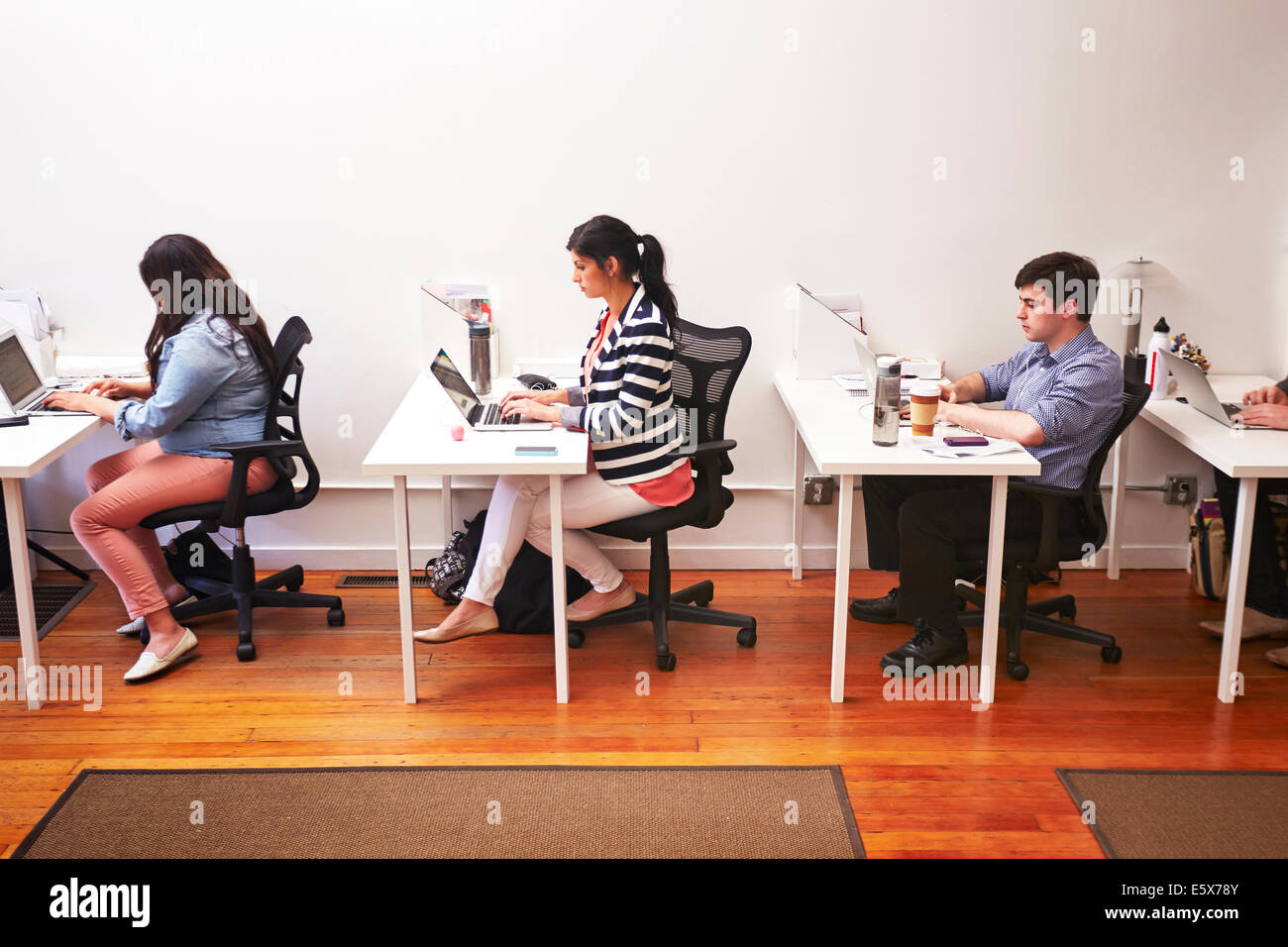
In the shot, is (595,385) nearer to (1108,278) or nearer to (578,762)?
(578,762)

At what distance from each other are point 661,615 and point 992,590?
106 centimetres

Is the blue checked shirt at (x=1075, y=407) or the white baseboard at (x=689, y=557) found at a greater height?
the blue checked shirt at (x=1075, y=407)

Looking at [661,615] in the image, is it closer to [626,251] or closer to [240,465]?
[626,251]

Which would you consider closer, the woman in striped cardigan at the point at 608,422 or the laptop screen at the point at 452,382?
the woman in striped cardigan at the point at 608,422

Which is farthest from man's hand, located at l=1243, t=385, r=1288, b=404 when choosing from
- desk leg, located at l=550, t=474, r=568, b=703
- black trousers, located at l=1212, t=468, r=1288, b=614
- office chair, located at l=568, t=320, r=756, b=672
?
desk leg, located at l=550, t=474, r=568, b=703

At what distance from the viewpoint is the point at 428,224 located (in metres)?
4.25

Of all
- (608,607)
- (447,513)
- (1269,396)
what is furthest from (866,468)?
(447,513)

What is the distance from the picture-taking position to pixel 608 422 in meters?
3.43

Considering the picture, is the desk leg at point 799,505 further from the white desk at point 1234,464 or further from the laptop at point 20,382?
the laptop at point 20,382

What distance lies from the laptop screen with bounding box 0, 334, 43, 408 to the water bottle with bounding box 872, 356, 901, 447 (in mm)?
2695

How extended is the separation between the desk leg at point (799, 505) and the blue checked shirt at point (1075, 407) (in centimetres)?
106

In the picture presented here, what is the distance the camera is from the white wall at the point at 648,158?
13.4 feet

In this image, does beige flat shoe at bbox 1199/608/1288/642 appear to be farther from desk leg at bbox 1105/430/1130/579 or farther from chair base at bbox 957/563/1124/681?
desk leg at bbox 1105/430/1130/579

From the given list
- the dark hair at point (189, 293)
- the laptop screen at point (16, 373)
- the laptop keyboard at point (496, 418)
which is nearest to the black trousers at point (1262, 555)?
the laptop keyboard at point (496, 418)
